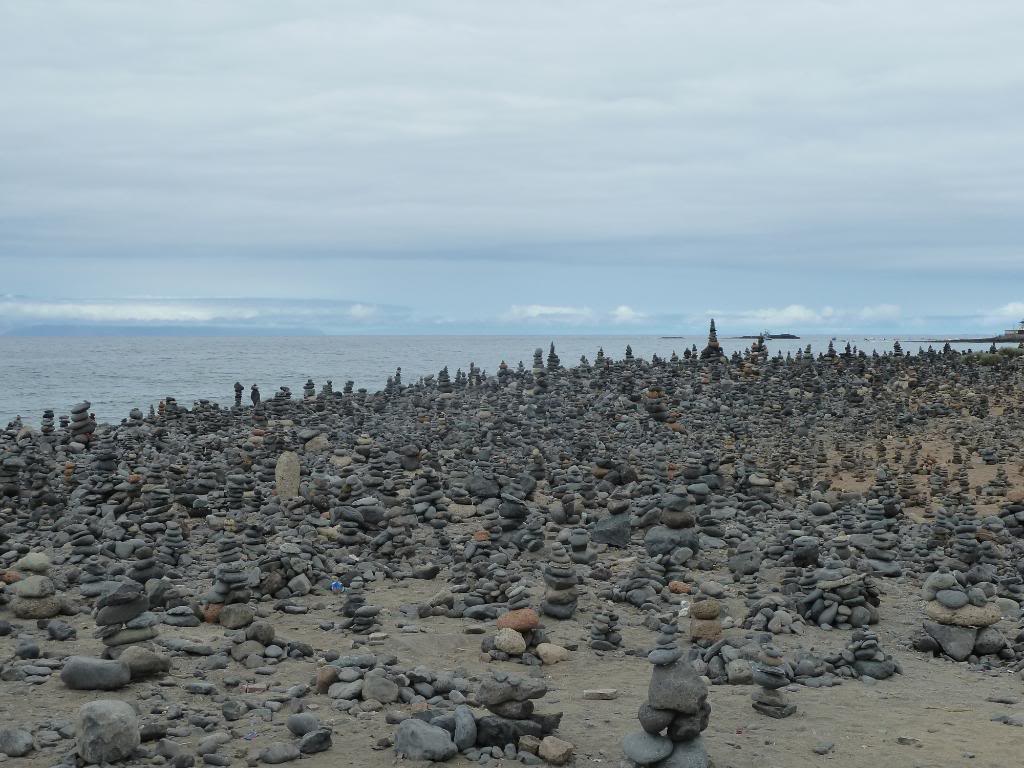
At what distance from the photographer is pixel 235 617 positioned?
1334cm

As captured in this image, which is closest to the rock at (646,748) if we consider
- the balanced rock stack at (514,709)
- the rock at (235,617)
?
the balanced rock stack at (514,709)

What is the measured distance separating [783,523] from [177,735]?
585 inches

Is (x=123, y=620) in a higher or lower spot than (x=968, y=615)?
lower

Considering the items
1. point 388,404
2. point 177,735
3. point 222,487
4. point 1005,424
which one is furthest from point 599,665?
point 388,404

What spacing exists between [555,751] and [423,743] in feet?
4.25

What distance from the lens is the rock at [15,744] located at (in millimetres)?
8305

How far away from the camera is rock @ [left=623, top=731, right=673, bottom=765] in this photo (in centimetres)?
838

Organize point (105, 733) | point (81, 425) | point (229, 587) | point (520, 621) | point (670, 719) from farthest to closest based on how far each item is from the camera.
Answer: point (81, 425) → point (229, 587) → point (520, 621) → point (670, 719) → point (105, 733)

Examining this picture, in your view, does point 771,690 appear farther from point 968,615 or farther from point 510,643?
point 968,615

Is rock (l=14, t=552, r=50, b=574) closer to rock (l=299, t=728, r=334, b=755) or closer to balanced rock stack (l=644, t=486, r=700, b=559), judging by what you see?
rock (l=299, t=728, r=334, b=755)

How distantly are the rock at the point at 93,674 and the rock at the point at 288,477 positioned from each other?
487 inches

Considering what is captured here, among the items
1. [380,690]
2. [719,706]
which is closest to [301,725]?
[380,690]

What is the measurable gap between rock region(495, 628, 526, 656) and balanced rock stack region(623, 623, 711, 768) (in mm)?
3684

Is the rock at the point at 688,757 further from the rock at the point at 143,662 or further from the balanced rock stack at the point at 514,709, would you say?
the rock at the point at 143,662
